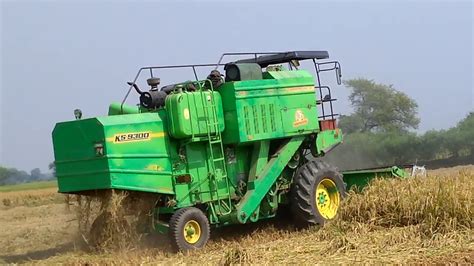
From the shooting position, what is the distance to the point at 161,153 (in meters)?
9.39

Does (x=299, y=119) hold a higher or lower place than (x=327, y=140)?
higher

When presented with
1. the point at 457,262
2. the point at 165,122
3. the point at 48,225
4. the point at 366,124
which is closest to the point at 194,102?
the point at 165,122

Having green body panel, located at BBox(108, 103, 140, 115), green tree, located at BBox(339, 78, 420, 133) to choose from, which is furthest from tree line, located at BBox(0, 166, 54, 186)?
green body panel, located at BBox(108, 103, 140, 115)

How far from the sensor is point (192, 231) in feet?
30.5

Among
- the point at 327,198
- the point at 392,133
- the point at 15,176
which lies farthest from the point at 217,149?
the point at 15,176

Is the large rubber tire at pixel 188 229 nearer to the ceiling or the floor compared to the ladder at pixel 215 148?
nearer to the floor

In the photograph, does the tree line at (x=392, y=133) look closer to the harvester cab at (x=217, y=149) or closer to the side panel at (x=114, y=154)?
the harvester cab at (x=217, y=149)

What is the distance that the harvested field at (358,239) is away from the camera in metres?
7.15

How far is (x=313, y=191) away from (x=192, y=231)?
7.77 feet

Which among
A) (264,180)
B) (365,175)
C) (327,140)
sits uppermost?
(327,140)

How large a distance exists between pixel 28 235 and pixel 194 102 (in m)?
4.86

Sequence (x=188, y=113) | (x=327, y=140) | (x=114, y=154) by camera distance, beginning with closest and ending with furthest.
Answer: (x=114, y=154), (x=188, y=113), (x=327, y=140)

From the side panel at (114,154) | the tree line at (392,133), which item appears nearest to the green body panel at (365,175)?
the side panel at (114,154)

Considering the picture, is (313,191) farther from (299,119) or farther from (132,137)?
(132,137)
